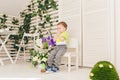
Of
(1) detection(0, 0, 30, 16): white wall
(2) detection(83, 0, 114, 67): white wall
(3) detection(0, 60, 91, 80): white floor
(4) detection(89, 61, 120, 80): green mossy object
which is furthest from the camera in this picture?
(1) detection(0, 0, 30, 16): white wall

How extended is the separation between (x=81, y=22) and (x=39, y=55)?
1005 millimetres

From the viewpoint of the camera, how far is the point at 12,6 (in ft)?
18.4

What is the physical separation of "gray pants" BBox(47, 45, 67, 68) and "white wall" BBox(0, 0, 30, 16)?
2.90 m

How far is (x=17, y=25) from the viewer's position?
566 cm

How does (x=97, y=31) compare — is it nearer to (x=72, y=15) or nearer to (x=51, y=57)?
(x=72, y=15)

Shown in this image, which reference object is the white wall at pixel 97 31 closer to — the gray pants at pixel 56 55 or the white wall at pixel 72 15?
the white wall at pixel 72 15

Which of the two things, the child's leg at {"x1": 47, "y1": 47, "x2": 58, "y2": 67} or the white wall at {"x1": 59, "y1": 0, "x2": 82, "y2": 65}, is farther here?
the white wall at {"x1": 59, "y1": 0, "x2": 82, "y2": 65}

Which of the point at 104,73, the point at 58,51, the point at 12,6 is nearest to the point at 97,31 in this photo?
the point at 58,51

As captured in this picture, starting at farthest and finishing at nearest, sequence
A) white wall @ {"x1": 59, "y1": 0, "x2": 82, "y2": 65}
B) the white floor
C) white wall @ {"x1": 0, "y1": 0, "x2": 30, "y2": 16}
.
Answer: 1. white wall @ {"x1": 0, "y1": 0, "x2": 30, "y2": 16}
2. white wall @ {"x1": 59, "y1": 0, "x2": 82, "y2": 65}
3. the white floor

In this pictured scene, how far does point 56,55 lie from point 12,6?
3.07 metres

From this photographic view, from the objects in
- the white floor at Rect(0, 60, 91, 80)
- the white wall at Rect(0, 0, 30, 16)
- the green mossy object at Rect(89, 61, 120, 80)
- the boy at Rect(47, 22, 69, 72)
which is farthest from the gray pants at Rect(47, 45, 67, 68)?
the white wall at Rect(0, 0, 30, 16)

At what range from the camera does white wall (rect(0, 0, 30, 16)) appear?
546 cm

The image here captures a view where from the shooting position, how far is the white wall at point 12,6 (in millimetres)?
5465

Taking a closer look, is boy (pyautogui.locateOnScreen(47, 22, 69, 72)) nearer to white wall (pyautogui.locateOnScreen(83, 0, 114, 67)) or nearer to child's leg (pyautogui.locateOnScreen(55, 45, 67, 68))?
child's leg (pyautogui.locateOnScreen(55, 45, 67, 68))
